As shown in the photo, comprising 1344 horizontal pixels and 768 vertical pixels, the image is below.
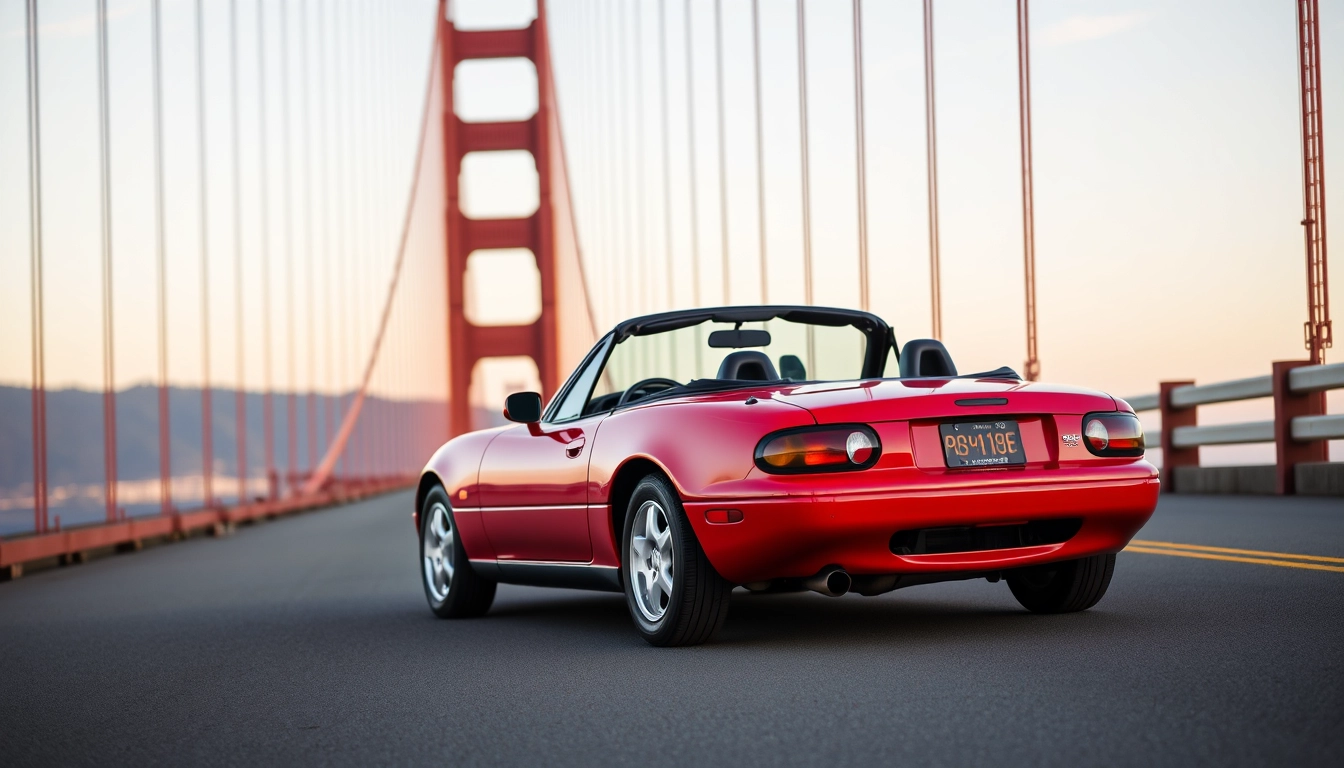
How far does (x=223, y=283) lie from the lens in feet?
72.7

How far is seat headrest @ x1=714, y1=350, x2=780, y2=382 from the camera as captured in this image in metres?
5.31

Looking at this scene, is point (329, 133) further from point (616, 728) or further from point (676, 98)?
point (616, 728)

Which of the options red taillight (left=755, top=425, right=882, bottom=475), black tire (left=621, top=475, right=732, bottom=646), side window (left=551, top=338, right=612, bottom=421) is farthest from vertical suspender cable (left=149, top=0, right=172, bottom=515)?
red taillight (left=755, top=425, right=882, bottom=475)

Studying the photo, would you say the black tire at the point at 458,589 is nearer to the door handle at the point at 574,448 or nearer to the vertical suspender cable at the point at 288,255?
the door handle at the point at 574,448

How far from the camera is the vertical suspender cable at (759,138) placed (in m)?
20.7

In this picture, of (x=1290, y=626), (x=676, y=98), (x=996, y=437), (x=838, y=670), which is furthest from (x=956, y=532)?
(x=676, y=98)

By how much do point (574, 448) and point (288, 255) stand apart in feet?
84.7

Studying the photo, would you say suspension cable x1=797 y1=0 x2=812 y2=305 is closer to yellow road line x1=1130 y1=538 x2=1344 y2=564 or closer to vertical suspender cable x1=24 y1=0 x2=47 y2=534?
vertical suspender cable x1=24 y1=0 x2=47 y2=534

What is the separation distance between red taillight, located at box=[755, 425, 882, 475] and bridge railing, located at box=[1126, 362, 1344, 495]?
7.35 m

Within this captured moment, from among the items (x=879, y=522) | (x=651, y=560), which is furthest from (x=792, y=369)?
(x=879, y=522)

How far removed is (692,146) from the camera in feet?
91.6

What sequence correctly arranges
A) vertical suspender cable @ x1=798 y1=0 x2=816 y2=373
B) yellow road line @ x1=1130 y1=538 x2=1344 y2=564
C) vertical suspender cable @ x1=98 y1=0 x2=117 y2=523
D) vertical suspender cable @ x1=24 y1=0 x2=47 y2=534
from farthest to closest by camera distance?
vertical suspender cable @ x1=798 y1=0 x2=816 y2=373, vertical suspender cable @ x1=98 y1=0 x2=117 y2=523, vertical suspender cable @ x1=24 y1=0 x2=47 y2=534, yellow road line @ x1=1130 y1=538 x2=1344 y2=564

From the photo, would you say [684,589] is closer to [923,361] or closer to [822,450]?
[822,450]

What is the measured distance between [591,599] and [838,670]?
3.13 m
